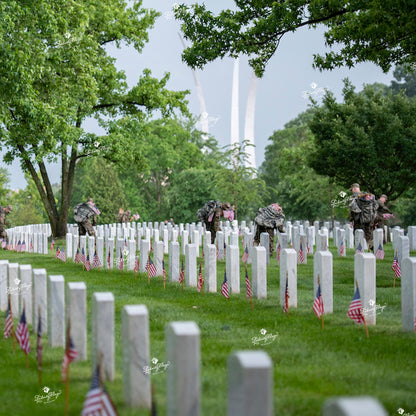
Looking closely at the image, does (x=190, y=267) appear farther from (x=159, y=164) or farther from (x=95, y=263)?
(x=159, y=164)

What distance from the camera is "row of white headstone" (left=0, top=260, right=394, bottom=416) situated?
2645 mm

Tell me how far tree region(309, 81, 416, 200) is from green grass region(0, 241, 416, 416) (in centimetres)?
1625

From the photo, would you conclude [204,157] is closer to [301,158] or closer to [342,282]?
[301,158]

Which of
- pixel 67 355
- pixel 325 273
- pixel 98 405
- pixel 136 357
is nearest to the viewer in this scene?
pixel 98 405

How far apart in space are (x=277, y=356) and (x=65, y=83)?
20.9 metres

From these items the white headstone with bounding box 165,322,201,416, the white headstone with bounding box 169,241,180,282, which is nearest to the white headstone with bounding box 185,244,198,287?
the white headstone with bounding box 169,241,180,282

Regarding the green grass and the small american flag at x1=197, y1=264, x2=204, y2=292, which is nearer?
the green grass

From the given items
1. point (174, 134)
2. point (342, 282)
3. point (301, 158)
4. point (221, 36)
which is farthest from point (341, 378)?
point (174, 134)

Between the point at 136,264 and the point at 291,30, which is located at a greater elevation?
the point at 291,30

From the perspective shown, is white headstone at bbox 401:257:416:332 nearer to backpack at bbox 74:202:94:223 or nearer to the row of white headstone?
the row of white headstone

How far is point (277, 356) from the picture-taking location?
19.9 ft

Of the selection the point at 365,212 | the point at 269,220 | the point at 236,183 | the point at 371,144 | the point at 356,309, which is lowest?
the point at 356,309

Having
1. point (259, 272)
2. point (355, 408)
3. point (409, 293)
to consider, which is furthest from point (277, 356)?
point (355, 408)

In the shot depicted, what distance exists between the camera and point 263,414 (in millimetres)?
2672
